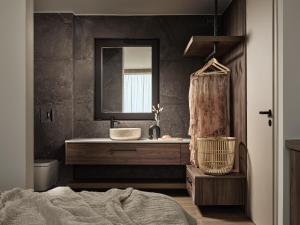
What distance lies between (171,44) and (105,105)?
49.1 inches

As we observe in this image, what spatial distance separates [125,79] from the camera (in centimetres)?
523

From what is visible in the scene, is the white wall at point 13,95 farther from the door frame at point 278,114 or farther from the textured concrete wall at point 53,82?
the door frame at point 278,114

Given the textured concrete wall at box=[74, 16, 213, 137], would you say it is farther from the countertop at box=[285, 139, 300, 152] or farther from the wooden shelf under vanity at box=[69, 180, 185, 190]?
the countertop at box=[285, 139, 300, 152]

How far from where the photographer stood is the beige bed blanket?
1635 mm

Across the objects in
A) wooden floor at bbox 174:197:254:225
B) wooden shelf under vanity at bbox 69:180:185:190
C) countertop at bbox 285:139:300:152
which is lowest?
wooden floor at bbox 174:197:254:225

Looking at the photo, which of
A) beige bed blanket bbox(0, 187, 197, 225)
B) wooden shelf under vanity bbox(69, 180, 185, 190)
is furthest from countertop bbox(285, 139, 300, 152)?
wooden shelf under vanity bbox(69, 180, 185, 190)

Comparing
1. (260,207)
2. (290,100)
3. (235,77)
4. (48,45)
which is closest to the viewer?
(290,100)

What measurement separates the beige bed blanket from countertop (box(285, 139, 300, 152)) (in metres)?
0.84

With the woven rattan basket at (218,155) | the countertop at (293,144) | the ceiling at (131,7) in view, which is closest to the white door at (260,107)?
the woven rattan basket at (218,155)

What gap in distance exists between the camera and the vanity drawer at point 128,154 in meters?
4.70

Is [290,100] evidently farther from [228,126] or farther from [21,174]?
[21,174]

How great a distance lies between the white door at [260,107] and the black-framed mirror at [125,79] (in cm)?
183

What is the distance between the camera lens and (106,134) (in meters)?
5.27

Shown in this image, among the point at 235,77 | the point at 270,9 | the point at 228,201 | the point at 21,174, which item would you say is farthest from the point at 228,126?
the point at 21,174
